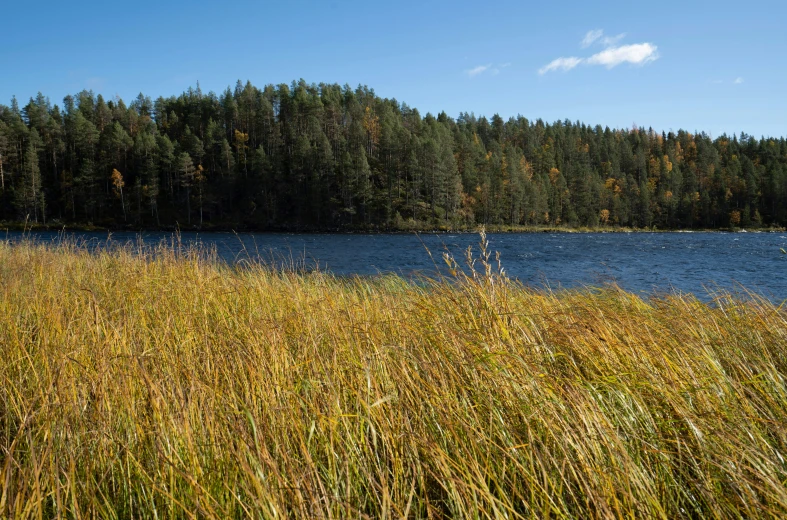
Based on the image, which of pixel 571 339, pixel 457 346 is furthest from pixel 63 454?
pixel 571 339

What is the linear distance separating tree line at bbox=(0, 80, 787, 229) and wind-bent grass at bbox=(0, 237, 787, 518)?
176 ft

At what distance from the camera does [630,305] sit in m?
4.88

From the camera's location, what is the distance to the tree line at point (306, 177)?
197ft

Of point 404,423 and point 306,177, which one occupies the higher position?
point 306,177

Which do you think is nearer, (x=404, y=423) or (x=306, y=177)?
(x=404, y=423)

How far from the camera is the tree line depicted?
59.9 m

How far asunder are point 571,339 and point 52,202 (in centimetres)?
7507

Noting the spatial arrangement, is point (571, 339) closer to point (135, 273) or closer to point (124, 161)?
point (135, 273)

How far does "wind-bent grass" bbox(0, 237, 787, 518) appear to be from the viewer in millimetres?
1499

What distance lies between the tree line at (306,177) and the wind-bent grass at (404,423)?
53741 millimetres

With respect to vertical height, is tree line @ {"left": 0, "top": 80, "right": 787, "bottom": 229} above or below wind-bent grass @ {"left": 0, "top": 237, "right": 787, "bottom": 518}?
above

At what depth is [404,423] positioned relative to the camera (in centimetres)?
179

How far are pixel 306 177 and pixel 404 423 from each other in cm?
6353

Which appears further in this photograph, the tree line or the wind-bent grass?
the tree line
